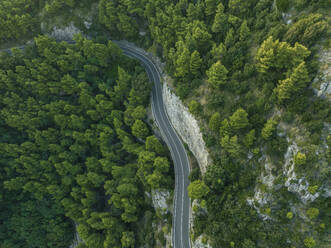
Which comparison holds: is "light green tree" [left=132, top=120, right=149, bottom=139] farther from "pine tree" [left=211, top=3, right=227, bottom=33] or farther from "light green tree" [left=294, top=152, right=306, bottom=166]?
"light green tree" [left=294, top=152, right=306, bottom=166]

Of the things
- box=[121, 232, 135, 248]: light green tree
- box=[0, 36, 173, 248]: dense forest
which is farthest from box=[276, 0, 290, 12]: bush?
box=[121, 232, 135, 248]: light green tree

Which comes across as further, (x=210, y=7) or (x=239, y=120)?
(x=210, y=7)

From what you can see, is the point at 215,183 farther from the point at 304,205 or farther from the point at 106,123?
the point at 106,123

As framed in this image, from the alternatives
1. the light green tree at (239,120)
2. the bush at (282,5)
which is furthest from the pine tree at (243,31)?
the light green tree at (239,120)

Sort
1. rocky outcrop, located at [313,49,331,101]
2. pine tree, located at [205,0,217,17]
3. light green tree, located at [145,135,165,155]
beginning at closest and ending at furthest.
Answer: rocky outcrop, located at [313,49,331,101] < light green tree, located at [145,135,165,155] < pine tree, located at [205,0,217,17]

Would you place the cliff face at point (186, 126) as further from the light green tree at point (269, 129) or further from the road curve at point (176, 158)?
the light green tree at point (269, 129)

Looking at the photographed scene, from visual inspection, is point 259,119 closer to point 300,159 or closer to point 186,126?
point 300,159

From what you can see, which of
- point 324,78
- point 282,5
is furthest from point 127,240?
point 282,5
